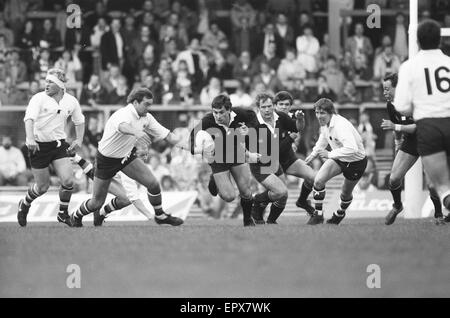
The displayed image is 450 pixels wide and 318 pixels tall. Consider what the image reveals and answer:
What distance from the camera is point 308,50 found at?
25.7 metres

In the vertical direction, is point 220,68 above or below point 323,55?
below

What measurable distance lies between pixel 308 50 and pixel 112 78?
4353mm

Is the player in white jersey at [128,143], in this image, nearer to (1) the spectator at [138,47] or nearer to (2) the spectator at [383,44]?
(1) the spectator at [138,47]

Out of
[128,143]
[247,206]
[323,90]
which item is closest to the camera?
[128,143]

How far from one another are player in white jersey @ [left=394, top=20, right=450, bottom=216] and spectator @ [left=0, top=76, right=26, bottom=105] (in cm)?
1377

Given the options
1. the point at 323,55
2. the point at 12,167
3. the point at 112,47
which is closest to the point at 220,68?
the point at 323,55

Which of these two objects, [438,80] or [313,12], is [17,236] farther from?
[313,12]

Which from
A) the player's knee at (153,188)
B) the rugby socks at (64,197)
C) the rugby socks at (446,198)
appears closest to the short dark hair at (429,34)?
the rugby socks at (446,198)

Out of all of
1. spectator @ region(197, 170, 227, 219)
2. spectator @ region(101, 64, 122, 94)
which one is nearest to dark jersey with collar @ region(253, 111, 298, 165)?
spectator @ region(197, 170, 227, 219)

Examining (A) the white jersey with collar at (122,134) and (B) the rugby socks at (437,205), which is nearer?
(A) the white jersey with collar at (122,134)

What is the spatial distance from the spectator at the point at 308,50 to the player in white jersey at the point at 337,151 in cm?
904

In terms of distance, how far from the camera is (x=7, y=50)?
25391 mm

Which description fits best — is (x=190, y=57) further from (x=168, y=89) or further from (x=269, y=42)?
(x=269, y=42)

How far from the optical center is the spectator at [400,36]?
1000 inches
